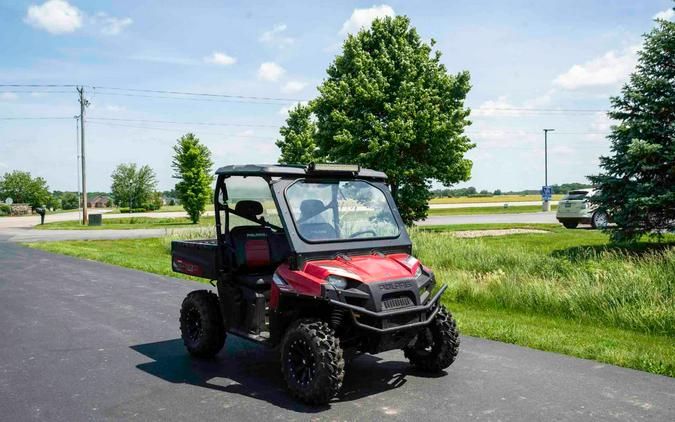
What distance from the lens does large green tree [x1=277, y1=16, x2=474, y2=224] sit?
26.8 m

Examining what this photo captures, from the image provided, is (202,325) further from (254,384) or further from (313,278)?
(313,278)

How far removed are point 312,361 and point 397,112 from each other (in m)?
22.3

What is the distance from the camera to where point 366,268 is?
5.32 metres

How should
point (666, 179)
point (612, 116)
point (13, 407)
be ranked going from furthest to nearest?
point (612, 116)
point (666, 179)
point (13, 407)

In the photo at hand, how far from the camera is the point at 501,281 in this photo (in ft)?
35.8

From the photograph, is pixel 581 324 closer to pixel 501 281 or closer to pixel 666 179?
pixel 501 281

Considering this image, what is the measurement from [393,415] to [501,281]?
655 centimetres

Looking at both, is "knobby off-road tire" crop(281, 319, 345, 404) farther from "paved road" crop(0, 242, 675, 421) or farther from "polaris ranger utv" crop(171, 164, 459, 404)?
"paved road" crop(0, 242, 675, 421)

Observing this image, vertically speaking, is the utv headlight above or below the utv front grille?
above

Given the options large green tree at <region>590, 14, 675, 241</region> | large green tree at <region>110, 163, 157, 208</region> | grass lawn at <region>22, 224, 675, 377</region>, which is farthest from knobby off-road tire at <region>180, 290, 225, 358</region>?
large green tree at <region>110, 163, 157, 208</region>

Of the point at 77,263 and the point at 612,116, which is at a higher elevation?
the point at 612,116

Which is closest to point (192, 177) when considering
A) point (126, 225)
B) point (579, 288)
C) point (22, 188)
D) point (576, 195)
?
point (126, 225)

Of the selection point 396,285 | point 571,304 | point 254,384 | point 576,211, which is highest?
point 576,211

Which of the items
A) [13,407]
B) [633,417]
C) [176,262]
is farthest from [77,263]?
[633,417]
